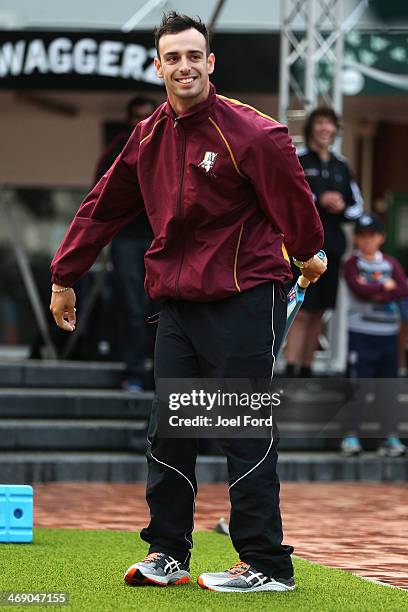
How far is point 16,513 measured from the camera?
20.3 ft

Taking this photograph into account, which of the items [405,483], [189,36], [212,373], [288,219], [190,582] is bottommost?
[405,483]

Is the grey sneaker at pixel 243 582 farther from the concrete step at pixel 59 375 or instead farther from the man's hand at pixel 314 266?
the concrete step at pixel 59 375

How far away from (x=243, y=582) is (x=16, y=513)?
1.72 m

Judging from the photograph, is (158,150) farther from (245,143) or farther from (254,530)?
(254,530)

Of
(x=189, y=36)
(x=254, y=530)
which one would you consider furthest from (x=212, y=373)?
(x=189, y=36)

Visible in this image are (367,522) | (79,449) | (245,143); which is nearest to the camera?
(245,143)

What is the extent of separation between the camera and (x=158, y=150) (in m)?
4.90

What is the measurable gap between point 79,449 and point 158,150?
211 inches

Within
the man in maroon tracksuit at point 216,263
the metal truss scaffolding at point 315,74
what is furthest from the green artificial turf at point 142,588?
the metal truss scaffolding at point 315,74

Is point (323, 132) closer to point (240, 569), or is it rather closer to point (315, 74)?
point (315, 74)

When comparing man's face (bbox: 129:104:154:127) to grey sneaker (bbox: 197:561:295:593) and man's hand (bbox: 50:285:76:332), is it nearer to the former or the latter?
man's hand (bbox: 50:285:76:332)

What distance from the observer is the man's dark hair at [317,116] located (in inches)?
386

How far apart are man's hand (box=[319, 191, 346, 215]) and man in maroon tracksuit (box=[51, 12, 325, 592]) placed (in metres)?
5.02

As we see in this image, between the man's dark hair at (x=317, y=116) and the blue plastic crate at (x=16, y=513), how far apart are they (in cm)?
452
